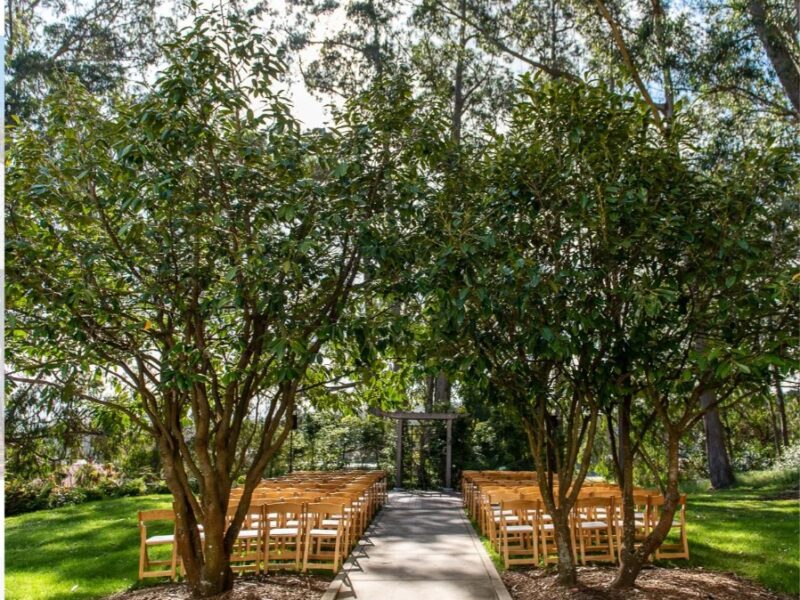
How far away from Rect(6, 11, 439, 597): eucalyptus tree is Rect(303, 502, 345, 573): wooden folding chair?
1.36 metres

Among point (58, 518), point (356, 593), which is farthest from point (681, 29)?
point (58, 518)

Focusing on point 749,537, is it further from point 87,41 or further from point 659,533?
point 87,41

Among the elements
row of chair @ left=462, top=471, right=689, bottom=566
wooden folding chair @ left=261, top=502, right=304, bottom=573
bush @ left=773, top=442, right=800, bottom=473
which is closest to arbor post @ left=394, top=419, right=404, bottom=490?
row of chair @ left=462, top=471, right=689, bottom=566

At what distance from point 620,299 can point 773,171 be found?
1.73 m

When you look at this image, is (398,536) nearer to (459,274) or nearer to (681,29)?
(459,274)

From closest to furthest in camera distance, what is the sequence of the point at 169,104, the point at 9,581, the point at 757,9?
the point at 169,104 → the point at 9,581 → the point at 757,9

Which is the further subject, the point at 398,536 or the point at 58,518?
the point at 58,518

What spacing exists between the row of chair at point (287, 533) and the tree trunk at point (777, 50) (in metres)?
10.9

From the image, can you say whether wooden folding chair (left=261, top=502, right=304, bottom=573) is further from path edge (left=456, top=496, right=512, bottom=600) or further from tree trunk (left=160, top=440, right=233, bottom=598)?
path edge (left=456, top=496, right=512, bottom=600)

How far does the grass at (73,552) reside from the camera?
7645 millimetres

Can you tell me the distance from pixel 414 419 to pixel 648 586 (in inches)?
499

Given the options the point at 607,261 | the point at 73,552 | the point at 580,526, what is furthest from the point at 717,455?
the point at 73,552

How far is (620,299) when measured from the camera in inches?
231

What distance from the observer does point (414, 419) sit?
19.2 metres
